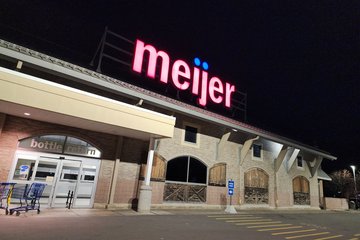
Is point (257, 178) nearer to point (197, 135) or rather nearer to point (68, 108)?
point (197, 135)

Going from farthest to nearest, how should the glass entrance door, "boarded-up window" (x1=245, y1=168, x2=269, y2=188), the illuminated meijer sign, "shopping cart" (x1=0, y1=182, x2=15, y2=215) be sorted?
1. "boarded-up window" (x1=245, y1=168, x2=269, y2=188)
2. the illuminated meijer sign
3. the glass entrance door
4. "shopping cart" (x1=0, y1=182, x2=15, y2=215)

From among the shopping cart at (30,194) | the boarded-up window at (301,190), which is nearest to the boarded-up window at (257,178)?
the boarded-up window at (301,190)

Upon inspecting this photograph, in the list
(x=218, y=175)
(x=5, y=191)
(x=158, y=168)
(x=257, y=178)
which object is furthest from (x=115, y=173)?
(x=257, y=178)

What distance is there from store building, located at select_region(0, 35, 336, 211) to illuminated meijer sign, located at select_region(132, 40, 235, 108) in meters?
0.08

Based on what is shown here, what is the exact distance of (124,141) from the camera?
14266 millimetres

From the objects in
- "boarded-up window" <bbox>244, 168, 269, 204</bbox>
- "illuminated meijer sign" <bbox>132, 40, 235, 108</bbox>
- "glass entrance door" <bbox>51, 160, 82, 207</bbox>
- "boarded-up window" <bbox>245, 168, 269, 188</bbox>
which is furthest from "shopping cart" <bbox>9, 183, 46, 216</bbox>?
"boarded-up window" <bbox>245, 168, 269, 188</bbox>

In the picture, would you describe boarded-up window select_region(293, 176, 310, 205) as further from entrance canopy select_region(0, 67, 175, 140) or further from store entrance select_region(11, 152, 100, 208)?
store entrance select_region(11, 152, 100, 208)

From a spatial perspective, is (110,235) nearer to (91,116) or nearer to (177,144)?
(91,116)

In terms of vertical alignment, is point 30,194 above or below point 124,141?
below

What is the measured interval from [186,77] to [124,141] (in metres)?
8.16

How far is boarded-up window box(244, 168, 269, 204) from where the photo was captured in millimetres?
20266

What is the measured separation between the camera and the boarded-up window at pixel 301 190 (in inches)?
970

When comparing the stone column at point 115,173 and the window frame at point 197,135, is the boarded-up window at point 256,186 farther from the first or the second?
the stone column at point 115,173

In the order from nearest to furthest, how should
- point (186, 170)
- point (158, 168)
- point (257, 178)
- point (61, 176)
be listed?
point (61, 176)
point (158, 168)
point (186, 170)
point (257, 178)
